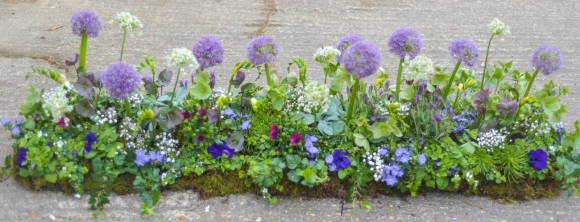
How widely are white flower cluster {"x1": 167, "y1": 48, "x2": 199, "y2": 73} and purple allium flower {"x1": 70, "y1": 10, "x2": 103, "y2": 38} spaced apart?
A: 1.23ft

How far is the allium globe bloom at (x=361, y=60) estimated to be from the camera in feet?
7.62

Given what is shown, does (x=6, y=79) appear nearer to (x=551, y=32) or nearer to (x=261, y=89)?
(x=261, y=89)

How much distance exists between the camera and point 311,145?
2.55m

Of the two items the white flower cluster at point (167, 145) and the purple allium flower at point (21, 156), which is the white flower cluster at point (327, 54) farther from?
the purple allium flower at point (21, 156)

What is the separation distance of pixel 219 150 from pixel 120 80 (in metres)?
0.51

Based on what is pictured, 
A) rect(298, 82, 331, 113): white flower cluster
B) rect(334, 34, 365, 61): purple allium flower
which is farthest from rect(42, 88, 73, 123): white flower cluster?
rect(334, 34, 365, 61): purple allium flower

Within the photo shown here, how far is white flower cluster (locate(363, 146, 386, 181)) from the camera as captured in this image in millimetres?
2525

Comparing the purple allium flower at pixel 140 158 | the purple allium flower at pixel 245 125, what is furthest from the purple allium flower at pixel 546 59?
the purple allium flower at pixel 140 158

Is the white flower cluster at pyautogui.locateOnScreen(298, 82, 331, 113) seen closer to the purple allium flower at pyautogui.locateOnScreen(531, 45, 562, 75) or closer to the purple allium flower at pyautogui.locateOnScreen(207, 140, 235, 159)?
the purple allium flower at pyautogui.locateOnScreen(207, 140, 235, 159)

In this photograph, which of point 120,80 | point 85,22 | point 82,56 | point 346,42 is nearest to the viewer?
point 120,80

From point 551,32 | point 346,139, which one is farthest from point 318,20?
point 346,139

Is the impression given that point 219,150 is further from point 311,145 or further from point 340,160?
point 340,160

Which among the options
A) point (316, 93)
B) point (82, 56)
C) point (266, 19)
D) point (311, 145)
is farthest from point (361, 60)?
point (266, 19)

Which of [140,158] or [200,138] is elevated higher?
[200,138]
